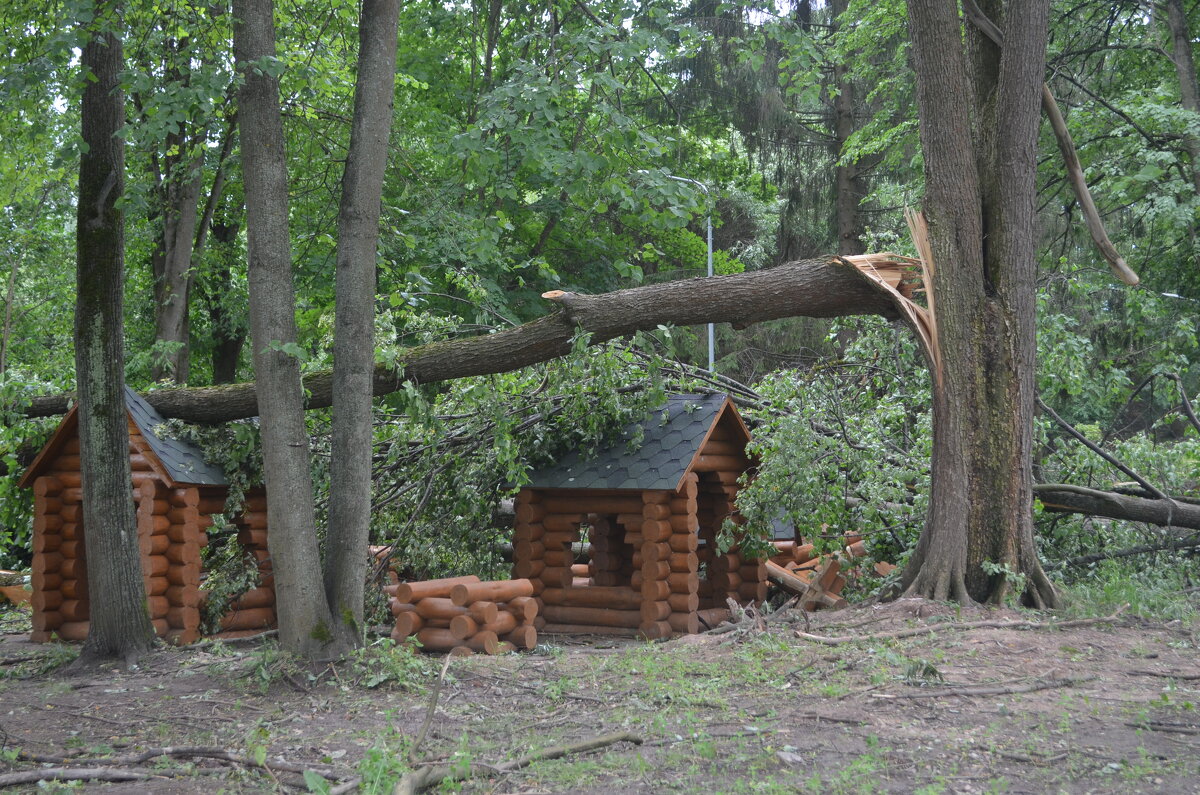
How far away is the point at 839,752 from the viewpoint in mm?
4684

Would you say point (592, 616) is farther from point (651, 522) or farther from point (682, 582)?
point (651, 522)

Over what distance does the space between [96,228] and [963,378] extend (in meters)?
7.47

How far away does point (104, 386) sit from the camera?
842cm

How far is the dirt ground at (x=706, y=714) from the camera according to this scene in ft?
14.6

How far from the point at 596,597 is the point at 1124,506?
5.55 meters

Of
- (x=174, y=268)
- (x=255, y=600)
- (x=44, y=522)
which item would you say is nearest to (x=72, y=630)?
(x=44, y=522)

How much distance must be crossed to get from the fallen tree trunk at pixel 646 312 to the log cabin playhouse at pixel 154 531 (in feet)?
6.12

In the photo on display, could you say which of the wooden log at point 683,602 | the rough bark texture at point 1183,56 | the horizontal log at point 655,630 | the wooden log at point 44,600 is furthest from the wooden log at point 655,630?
the rough bark texture at point 1183,56

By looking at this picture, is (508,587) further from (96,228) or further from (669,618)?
(96,228)

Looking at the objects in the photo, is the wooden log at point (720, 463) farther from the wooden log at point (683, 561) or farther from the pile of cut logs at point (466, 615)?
the pile of cut logs at point (466, 615)

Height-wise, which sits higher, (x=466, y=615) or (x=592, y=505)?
(x=592, y=505)

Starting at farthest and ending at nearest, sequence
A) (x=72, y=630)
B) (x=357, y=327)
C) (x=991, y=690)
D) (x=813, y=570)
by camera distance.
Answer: (x=813, y=570) → (x=72, y=630) → (x=357, y=327) → (x=991, y=690)

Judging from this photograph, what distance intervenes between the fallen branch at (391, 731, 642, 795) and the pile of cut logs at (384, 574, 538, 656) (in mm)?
4074

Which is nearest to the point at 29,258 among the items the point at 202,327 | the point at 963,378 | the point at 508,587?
the point at 202,327
